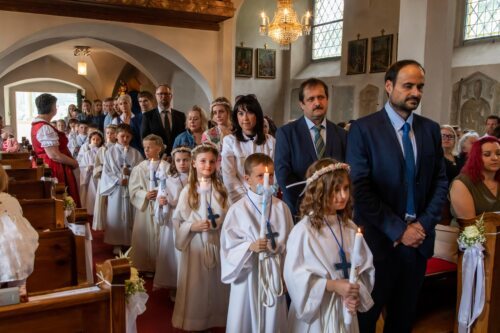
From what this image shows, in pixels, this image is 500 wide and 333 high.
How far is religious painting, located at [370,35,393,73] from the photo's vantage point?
514 inches

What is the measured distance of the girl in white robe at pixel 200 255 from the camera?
3477 mm

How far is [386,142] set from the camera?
8.77 ft

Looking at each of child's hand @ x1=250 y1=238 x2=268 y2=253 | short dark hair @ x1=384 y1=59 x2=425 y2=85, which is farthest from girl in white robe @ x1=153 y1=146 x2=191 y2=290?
short dark hair @ x1=384 y1=59 x2=425 y2=85

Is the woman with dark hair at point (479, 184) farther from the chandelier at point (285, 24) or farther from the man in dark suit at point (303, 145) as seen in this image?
the chandelier at point (285, 24)

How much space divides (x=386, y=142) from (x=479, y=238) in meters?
1.07

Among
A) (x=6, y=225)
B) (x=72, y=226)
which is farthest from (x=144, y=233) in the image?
(x=6, y=225)

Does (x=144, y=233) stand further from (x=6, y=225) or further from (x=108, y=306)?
(x=108, y=306)

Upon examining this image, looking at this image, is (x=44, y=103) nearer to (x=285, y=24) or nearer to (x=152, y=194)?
(x=152, y=194)

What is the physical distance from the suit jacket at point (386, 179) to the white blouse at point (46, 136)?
3.71m

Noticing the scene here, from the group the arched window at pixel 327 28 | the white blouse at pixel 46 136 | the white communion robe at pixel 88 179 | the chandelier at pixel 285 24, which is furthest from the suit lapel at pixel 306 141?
the arched window at pixel 327 28

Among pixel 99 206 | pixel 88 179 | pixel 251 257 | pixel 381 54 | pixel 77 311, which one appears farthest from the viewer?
pixel 381 54

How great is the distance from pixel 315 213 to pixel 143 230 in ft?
10.2

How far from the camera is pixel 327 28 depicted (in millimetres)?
15898

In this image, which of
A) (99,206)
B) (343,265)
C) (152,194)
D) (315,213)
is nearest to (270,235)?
(315,213)
